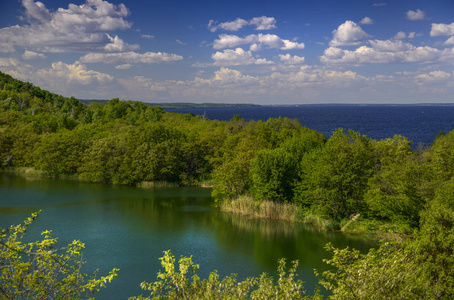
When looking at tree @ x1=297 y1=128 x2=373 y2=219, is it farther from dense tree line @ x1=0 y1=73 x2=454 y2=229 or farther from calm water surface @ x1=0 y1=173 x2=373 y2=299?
calm water surface @ x1=0 y1=173 x2=373 y2=299

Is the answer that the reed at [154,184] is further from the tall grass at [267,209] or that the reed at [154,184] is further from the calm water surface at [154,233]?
the tall grass at [267,209]

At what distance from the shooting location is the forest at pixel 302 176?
1276 cm

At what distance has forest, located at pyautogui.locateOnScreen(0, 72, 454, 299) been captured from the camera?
12758 mm

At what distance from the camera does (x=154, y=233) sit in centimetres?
3612

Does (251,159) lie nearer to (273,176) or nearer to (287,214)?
(273,176)

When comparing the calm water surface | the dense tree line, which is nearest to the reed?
the dense tree line

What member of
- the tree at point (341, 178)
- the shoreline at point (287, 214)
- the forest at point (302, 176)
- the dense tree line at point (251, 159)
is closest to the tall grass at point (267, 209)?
the shoreline at point (287, 214)

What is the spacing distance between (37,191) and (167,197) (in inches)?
698

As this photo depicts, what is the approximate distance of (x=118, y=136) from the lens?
64.1 meters

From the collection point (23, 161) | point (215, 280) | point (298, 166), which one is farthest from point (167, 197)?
point (215, 280)

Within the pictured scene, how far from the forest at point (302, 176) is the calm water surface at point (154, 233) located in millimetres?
2078

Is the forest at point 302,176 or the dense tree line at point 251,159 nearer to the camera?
the forest at point 302,176

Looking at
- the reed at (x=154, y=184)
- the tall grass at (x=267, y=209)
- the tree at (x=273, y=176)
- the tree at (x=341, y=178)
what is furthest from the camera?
the reed at (x=154, y=184)

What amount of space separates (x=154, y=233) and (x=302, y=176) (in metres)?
15.9
